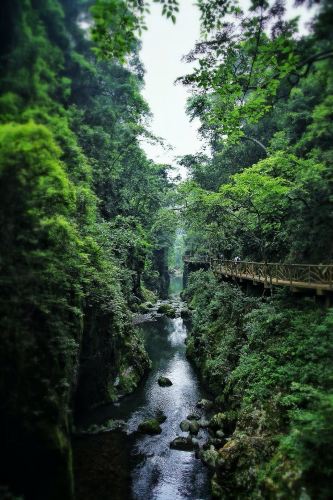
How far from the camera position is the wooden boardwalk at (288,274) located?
44.2 ft

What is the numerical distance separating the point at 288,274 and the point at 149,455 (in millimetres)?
10426

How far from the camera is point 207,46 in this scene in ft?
24.0

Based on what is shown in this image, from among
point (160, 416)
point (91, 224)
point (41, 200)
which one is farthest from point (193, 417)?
point (41, 200)

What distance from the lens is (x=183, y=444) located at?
12.2 meters

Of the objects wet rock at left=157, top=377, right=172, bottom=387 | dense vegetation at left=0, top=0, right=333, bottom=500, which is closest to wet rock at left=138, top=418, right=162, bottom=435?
dense vegetation at left=0, top=0, right=333, bottom=500

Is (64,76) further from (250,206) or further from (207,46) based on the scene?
(250,206)

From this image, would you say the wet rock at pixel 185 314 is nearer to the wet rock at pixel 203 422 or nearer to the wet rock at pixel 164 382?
the wet rock at pixel 164 382

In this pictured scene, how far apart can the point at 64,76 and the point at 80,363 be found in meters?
11.5

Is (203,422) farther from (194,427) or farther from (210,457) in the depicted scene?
(210,457)

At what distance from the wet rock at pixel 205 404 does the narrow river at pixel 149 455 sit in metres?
0.31

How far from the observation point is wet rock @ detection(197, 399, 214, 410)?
599 inches

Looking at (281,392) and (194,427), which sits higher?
(281,392)

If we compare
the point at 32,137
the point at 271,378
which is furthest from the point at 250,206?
the point at 32,137

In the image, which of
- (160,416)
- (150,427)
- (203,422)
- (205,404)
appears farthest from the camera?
(205,404)
